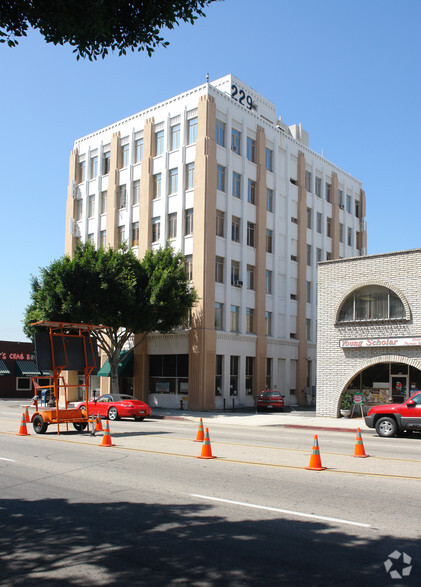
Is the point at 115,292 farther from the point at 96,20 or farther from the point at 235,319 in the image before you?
the point at 96,20

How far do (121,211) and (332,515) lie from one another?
37988 millimetres

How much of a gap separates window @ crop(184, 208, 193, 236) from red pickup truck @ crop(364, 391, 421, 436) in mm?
21346

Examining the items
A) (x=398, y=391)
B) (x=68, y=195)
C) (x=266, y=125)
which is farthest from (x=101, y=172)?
(x=398, y=391)

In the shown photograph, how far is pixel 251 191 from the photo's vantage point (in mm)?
42406

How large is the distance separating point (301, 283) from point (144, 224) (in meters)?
13.7

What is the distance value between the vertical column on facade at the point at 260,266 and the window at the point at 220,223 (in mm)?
3703

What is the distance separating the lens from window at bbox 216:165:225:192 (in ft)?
129

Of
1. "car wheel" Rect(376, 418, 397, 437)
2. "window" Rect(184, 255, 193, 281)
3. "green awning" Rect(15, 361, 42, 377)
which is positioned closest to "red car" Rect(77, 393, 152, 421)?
"window" Rect(184, 255, 193, 281)

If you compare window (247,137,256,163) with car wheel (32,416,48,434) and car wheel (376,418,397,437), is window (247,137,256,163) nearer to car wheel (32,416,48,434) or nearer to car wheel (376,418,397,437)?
car wheel (376,418,397,437)

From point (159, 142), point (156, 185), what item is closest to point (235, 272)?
point (156, 185)

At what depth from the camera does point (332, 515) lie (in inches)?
312

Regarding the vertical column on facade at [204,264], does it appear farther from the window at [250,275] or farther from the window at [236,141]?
the window at [250,275]

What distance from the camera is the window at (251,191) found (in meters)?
41.9

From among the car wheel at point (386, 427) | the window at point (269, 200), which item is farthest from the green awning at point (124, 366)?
the car wheel at point (386, 427)
